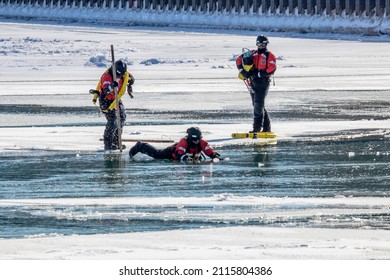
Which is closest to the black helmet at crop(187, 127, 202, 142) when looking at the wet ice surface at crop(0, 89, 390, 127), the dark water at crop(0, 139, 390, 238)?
the dark water at crop(0, 139, 390, 238)

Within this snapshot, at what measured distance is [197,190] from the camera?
14.1 m

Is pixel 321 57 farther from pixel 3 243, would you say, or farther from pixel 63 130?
pixel 3 243

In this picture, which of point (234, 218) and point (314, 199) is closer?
point (234, 218)

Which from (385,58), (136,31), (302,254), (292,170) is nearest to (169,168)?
(292,170)

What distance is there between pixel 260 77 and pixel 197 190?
592 centimetres

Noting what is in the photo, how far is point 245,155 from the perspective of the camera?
17484 millimetres

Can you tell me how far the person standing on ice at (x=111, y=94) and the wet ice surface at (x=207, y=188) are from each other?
0.30 metres

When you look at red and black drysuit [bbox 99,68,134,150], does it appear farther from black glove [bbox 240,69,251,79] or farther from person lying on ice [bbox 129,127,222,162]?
black glove [bbox 240,69,251,79]

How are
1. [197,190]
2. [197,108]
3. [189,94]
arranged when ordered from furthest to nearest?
[189,94] < [197,108] < [197,190]

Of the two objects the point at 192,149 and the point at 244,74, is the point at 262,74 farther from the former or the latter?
the point at 192,149

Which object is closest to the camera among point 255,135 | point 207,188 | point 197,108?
point 207,188

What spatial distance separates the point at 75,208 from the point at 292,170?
3612mm

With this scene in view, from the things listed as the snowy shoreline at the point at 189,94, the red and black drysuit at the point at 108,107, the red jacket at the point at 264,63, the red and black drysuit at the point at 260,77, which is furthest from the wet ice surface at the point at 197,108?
the red and black drysuit at the point at 108,107

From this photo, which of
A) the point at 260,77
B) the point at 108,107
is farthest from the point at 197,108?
the point at 108,107
